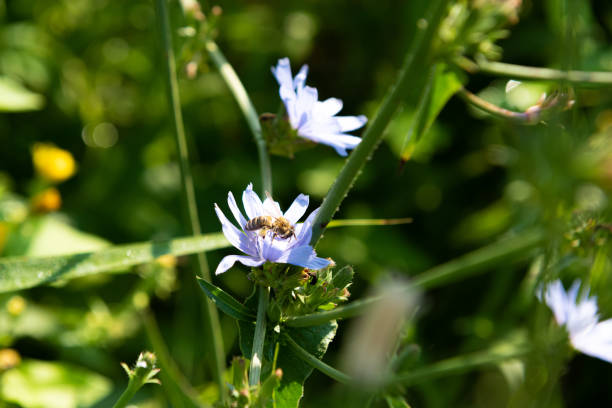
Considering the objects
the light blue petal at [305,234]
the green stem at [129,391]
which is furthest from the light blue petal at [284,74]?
the green stem at [129,391]

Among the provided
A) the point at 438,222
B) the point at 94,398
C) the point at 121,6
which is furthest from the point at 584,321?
the point at 121,6

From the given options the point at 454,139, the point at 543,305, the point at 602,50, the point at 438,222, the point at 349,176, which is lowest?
the point at 543,305

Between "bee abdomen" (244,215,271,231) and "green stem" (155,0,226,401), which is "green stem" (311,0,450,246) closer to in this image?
"bee abdomen" (244,215,271,231)

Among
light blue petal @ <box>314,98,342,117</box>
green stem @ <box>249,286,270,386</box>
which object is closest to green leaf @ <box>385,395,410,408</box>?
green stem @ <box>249,286,270,386</box>

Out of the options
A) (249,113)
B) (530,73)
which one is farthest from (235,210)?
(530,73)

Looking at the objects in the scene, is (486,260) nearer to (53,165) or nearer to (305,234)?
(305,234)

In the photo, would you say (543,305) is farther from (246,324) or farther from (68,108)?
(68,108)
